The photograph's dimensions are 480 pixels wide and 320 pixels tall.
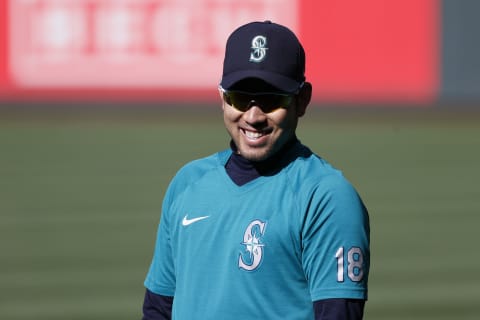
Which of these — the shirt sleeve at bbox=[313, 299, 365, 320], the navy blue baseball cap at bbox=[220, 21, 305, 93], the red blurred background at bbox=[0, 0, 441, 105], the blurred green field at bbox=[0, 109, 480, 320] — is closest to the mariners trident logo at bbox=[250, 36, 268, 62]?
the navy blue baseball cap at bbox=[220, 21, 305, 93]

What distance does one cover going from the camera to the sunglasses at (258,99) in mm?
2527

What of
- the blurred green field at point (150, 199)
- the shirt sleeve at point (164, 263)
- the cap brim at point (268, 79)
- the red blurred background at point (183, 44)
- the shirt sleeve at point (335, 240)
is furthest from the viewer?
the red blurred background at point (183, 44)

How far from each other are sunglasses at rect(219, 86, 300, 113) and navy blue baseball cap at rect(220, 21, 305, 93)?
0.02 m

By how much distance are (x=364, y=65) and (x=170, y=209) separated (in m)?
11.4

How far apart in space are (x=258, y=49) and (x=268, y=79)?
0.27 feet

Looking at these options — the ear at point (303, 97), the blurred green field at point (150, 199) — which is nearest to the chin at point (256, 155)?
the ear at point (303, 97)

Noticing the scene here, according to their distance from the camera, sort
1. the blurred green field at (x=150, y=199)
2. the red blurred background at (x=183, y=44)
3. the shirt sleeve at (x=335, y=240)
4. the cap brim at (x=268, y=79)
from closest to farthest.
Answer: the shirt sleeve at (x=335, y=240), the cap brim at (x=268, y=79), the blurred green field at (x=150, y=199), the red blurred background at (x=183, y=44)

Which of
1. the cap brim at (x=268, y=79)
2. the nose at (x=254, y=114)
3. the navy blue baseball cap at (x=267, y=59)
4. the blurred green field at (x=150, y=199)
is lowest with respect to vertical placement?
the blurred green field at (x=150, y=199)

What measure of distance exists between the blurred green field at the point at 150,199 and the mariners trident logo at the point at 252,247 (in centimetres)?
395

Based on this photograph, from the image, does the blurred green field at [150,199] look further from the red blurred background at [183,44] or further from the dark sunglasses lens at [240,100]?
the dark sunglasses lens at [240,100]

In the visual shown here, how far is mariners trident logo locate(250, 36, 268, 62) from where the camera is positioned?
252 cm

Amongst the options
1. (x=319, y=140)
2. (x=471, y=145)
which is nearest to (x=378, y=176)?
(x=319, y=140)

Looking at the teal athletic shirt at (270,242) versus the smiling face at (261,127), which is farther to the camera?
the smiling face at (261,127)

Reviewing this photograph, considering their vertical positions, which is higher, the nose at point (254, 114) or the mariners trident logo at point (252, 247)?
the nose at point (254, 114)
